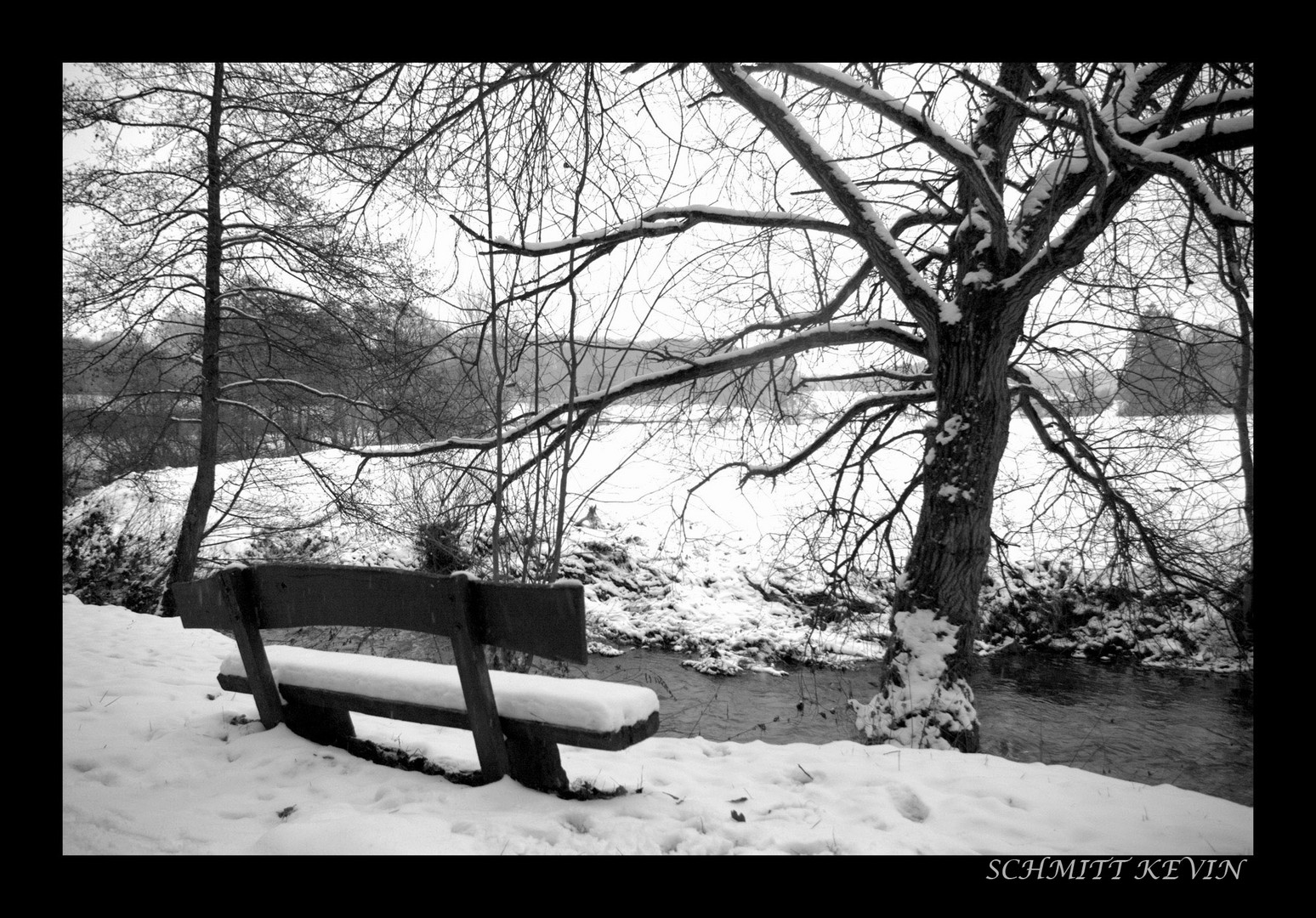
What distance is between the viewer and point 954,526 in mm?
4941

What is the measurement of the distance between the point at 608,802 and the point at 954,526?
3.22m

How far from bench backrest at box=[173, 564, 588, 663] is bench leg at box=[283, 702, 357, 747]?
0.42 m

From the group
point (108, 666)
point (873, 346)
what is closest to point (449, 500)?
point (108, 666)

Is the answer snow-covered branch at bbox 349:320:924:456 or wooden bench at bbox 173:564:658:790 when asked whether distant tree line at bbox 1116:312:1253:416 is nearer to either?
snow-covered branch at bbox 349:320:924:456

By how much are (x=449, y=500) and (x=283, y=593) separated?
2785 millimetres

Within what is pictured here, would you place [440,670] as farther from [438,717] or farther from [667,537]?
[667,537]

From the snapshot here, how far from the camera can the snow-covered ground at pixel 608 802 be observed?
2400mm

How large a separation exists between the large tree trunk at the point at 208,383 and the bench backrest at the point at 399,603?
23.4ft

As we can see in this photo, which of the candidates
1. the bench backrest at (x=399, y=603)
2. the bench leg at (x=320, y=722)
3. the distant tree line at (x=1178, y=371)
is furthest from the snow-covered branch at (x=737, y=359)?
the bench leg at (x=320, y=722)

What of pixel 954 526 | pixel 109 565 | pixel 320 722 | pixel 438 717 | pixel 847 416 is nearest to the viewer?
pixel 438 717

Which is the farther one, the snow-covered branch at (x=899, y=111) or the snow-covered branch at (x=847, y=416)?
the snow-covered branch at (x=847, y=416)

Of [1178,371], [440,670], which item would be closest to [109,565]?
[440,670]

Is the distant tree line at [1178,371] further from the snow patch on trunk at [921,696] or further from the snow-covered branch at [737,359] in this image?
the snow patch on trunk at [921,696]

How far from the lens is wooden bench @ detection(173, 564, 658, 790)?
254cm
